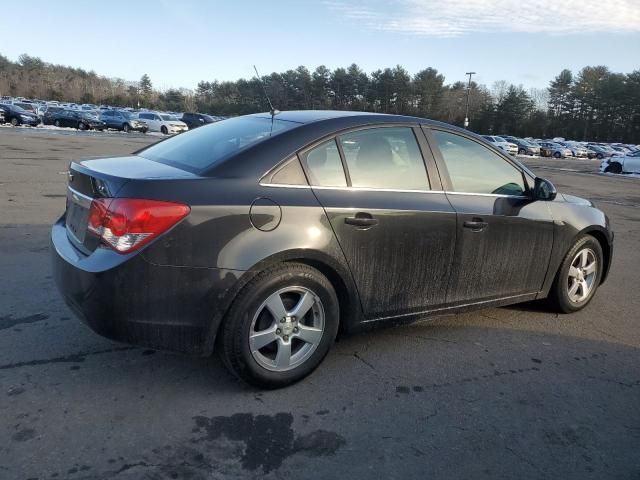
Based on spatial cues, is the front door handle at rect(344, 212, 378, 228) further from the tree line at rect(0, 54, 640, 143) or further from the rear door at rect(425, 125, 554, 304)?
the tree line at rect(0, 54, 640, 143)

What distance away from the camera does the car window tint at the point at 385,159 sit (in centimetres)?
351

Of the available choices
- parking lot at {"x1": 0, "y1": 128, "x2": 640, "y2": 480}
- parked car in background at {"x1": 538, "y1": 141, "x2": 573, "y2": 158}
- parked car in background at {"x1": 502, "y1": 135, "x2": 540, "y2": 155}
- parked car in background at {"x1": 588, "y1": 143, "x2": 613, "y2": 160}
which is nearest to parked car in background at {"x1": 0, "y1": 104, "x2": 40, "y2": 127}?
parking lot at {"x1": 0, "y1": 128, "x2": 640, "y2": 480}

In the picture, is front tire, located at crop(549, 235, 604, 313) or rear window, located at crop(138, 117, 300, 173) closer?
rear window, located at crop(138, 117, 300, 173)

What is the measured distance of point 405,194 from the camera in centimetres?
362

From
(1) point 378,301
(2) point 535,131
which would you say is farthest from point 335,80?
(1) point 378,301

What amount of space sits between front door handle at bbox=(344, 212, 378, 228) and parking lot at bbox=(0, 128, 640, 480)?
967 mm

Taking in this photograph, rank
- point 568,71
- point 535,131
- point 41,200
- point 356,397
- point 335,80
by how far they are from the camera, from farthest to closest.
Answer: point 568,71 < point 535,131 < point 335,80 < point 41,200 < point 356,397

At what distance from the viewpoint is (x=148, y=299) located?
9.35 ft

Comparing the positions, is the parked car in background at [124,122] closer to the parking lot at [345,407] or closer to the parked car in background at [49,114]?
the parked car in background at [49,114]

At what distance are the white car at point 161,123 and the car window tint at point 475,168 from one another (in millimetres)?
42525

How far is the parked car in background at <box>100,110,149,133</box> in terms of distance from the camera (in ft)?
142

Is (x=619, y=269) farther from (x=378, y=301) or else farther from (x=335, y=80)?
(x=335, y=80)

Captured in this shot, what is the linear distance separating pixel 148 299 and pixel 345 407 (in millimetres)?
1248

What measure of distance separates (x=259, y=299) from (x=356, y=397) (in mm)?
832
